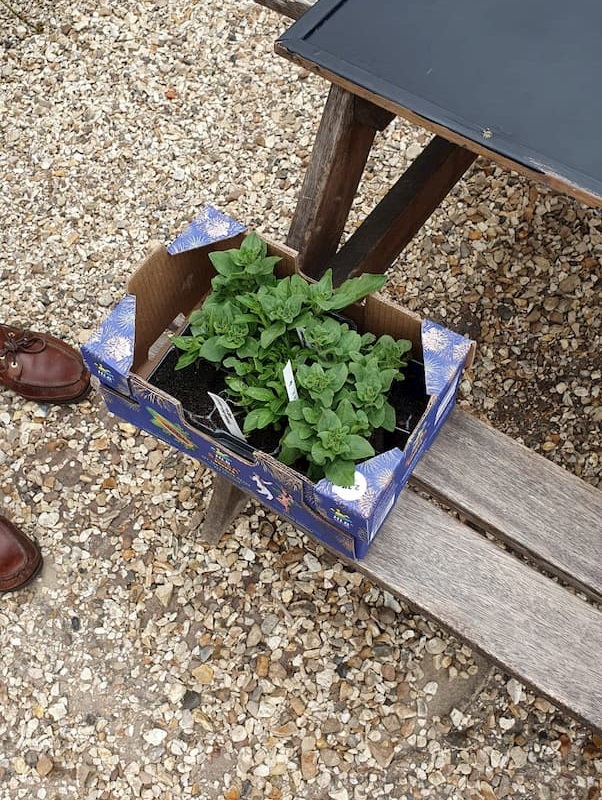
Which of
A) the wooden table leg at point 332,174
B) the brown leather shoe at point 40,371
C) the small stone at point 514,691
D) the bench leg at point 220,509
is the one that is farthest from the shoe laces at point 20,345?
the small stone at point 514,691

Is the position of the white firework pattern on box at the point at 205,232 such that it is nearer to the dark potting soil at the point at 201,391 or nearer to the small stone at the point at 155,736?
the dark potting soil at the point at 201,391

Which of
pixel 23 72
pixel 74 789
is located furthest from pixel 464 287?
pixel 23 72

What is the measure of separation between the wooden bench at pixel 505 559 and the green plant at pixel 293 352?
19cm

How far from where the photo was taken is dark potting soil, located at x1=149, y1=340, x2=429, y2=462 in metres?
1.49

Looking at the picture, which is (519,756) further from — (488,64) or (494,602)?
(488,64)

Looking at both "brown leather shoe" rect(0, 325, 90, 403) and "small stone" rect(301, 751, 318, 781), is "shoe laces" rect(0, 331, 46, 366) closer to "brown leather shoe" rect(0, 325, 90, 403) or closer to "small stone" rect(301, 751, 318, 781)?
"brown leather shoe" rect(0, 325, 90, 403)

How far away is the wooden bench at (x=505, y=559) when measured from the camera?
4.48 ft

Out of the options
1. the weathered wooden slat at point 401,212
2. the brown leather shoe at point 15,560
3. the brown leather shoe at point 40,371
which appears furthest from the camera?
the brown leather shoe at point 40,371

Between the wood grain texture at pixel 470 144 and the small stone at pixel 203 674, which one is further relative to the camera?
the small stone at pixel 203 674

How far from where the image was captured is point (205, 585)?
2037mm

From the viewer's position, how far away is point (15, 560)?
2018mm

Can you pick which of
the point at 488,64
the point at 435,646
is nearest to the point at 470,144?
the point at 488,64

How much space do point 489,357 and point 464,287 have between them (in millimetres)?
266

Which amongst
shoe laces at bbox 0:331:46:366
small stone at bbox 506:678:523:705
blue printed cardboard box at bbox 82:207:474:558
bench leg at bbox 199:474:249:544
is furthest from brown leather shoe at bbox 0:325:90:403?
small stone at bbox 506:678:523:705
